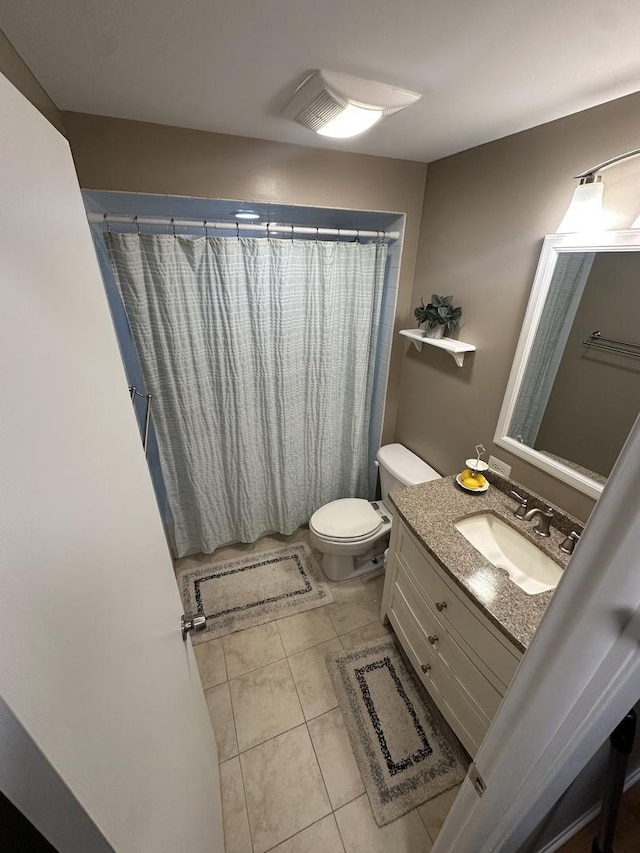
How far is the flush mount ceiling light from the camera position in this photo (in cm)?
95

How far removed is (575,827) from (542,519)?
3.02ft

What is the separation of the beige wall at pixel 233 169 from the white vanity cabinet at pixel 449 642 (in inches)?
63.4

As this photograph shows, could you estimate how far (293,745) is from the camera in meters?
1.35

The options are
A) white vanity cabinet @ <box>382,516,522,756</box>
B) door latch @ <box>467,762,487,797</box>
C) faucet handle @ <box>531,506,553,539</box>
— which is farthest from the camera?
faucet handle @ <box>531,506,553,539</box>

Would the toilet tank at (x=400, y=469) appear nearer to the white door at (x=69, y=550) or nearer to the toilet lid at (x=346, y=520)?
the toilet lid at (x=346, y=520)

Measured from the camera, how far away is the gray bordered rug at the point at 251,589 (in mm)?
1835

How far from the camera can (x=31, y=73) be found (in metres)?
0.96

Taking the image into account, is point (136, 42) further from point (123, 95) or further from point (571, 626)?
point (571, 626)

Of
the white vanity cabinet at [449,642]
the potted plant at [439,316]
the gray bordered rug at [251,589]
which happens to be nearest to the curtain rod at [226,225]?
the potted plant at [439,316]

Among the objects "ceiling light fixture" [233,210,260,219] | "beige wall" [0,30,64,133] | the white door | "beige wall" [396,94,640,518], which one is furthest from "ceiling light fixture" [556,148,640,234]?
"beige wall" [0,30,64,133]

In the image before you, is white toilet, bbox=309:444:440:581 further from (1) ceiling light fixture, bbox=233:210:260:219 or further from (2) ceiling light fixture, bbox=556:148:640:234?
(1) ceiling light fixture, bbox=233:210:260:219

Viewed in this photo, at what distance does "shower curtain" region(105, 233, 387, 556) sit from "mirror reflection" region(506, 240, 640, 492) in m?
0.94

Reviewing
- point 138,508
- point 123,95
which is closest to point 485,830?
point 138,508

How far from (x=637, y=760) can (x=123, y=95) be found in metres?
2.64
